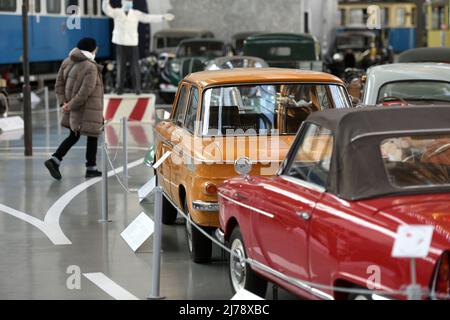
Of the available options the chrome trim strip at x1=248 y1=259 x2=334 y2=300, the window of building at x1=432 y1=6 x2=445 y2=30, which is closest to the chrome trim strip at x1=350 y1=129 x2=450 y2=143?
the chrome trim strip at x1=248 y1=259 x2=334 y2=300

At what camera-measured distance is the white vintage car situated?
1224 cm

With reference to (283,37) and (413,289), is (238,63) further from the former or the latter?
(413,289)

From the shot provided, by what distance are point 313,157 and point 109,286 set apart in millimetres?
2277

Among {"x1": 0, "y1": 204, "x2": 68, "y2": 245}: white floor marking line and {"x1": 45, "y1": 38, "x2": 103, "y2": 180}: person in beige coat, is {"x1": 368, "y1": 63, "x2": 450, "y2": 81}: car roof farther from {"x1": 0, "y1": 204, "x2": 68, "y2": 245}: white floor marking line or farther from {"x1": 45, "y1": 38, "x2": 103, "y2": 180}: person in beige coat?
{"x1": 0, "y1": 204, "x2": 68, "y2": 245}: white floor marking line

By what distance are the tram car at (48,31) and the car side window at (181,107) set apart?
1698cm

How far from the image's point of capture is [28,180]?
48.1 ft

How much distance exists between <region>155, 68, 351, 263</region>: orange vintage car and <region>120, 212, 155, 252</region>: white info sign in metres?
0.36

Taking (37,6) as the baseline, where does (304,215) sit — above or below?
below

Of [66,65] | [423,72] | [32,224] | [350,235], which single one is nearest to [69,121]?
[66,65]

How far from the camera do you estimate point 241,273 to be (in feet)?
25.6

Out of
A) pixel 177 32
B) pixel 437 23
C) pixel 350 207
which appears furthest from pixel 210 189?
pixel 437 23

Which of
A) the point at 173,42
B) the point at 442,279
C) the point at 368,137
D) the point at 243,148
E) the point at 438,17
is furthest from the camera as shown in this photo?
the point at 438,17

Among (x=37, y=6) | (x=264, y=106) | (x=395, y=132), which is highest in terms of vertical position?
(x=37, y=6)
